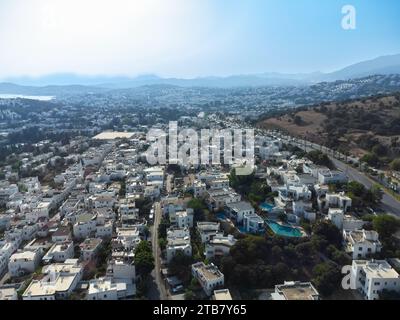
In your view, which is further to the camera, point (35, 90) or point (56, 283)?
point (35, 90)

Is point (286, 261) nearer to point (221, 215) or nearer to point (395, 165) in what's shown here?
point (221, 215)

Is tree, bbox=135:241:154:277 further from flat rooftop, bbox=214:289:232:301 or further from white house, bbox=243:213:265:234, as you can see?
white house, bbox=243:213:265:234

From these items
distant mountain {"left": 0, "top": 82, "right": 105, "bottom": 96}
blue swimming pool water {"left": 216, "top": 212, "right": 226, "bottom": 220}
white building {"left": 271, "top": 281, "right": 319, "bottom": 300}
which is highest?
white building {"left": 271, "top": 281, "right": 319, "bottom": 300}

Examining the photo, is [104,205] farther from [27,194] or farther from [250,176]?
[250,176]

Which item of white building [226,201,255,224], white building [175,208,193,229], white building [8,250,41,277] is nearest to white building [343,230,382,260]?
white building [226,201,255,224]

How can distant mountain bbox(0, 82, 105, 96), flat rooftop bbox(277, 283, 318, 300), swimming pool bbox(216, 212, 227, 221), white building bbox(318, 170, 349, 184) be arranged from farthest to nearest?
1. distant mountain bbox(0, 82, 105, 96)
2. white building bbox(318, 170, 349, 184)
3. swimming pool bbox(216, 212, 227, 221)
4. flat rooftop bbox(277, 283, 318, 300)

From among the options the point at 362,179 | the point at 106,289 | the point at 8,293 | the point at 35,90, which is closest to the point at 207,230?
the point at 106,289

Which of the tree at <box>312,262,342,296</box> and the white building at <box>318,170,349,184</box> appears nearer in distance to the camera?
the tree at <box>312,262,342,296</box>

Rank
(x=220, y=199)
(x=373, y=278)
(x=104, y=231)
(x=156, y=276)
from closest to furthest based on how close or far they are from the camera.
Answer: (x=373, y=278) < (x=156, y=276) < (x=104, y=231) < (x=220, y=199)
